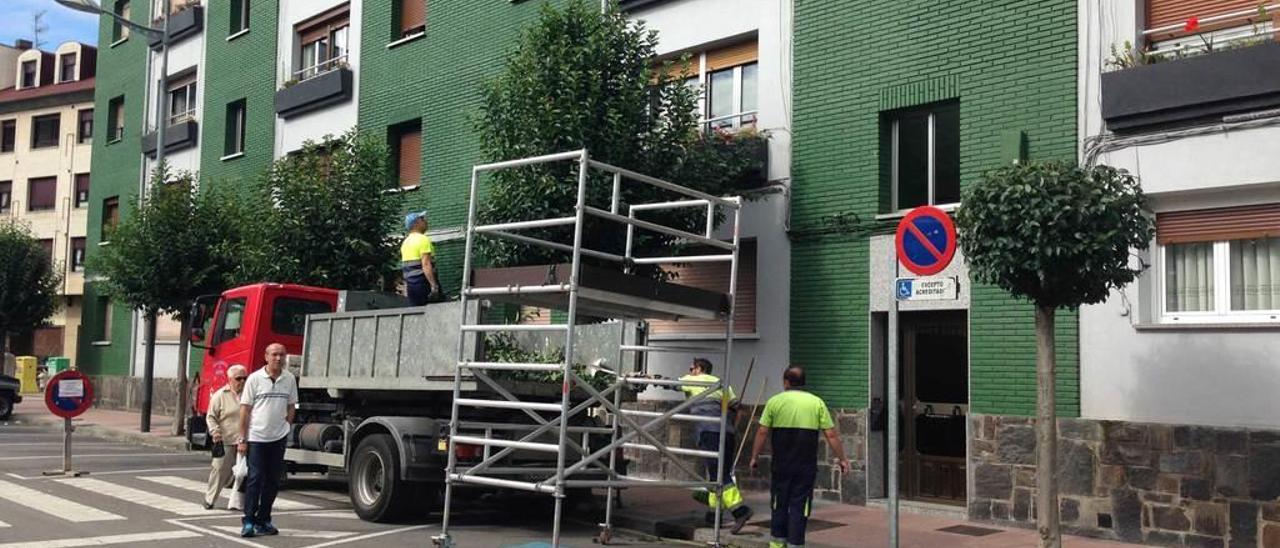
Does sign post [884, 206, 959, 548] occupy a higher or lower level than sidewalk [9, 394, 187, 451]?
higher

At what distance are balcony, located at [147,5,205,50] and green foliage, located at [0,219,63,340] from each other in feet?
27.0

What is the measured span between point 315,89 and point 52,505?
12226mm

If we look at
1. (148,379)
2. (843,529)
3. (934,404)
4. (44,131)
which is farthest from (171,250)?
(44,131)

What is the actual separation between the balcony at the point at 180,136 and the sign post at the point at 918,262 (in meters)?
21.9

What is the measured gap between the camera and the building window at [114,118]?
3200 centimetres

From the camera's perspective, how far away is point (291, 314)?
45.5ft

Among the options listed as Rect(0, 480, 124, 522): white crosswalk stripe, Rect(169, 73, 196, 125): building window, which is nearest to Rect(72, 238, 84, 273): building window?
Rect(169, 73, 196, 125): building window

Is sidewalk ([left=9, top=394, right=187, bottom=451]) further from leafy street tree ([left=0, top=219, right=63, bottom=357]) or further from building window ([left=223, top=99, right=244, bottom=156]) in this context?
building window ([left=223, top=99, right=244, bottom=156])

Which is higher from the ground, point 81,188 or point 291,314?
point 81,188

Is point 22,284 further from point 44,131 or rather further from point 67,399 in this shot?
point 67,399

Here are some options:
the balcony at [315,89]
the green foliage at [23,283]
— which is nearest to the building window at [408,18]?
the balcony at [315,89]

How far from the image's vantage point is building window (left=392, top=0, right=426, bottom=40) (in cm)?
2033

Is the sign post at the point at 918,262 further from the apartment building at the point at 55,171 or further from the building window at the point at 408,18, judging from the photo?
the apartment building at the point at 55,171

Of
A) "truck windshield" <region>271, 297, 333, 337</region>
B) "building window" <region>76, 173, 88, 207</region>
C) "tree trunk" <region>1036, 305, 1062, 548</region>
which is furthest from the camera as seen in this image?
"building window" <region>76, 173, 88, 207</region>
